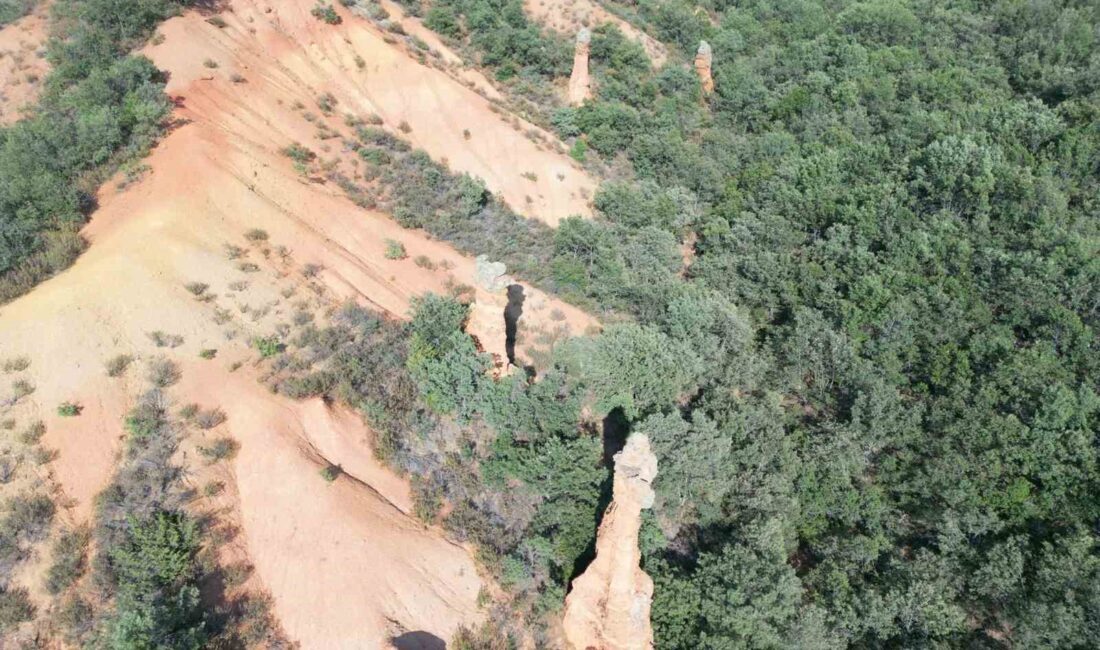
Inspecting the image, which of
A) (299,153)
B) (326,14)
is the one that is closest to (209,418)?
(299,153)

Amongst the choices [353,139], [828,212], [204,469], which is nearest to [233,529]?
[204,469]

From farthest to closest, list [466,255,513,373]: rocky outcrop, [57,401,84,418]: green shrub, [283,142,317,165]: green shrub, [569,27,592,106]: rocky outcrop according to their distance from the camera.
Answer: [569,27,592,106]: rocky outcrop, [283,142,317,165]: green shrub, [466,255,513,373]: rocky outcrop, [57,401,84,418]: green shrub

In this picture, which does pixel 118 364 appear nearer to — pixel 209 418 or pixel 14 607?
pixel 209 418

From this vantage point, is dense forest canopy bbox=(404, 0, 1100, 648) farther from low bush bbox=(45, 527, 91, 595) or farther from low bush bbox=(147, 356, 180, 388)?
low bush bbox=(45, 527, 91, 595)

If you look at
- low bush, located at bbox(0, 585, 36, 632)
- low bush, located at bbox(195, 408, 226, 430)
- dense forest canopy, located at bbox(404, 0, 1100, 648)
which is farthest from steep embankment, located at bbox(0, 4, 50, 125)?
low bush, located at bbox(0, 585, 36, 632)

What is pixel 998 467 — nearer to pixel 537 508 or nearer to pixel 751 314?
pixel 751 314
